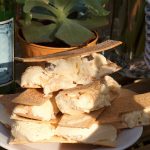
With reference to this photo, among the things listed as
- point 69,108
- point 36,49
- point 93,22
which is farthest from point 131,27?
point 69,108

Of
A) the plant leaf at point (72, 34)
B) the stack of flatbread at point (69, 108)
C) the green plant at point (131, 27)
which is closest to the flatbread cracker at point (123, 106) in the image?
the stack of flatbread at point (69, 108)

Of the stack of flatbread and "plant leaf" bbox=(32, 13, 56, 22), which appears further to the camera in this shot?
"plant leaf" bbox=(32, 13, 56, 22)

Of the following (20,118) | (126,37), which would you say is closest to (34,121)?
(20,118)

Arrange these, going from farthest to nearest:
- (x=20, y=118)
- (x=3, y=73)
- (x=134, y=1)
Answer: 1. (x=134, y=1)
2. (x=3, y=73)
3. (x=20, y=118)

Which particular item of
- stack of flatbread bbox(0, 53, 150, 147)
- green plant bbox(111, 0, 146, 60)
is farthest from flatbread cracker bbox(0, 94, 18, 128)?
green plant bbox(111, 0, 146, 60)

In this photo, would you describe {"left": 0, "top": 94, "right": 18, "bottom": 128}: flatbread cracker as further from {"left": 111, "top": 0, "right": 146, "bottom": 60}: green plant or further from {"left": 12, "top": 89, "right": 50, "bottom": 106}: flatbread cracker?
{"left": 111, "top": 0, "right": 146, "bottom": 60}: green plant

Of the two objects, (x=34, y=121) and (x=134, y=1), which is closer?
(x=34, y=121)

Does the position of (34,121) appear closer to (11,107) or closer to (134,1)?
(11,107)
